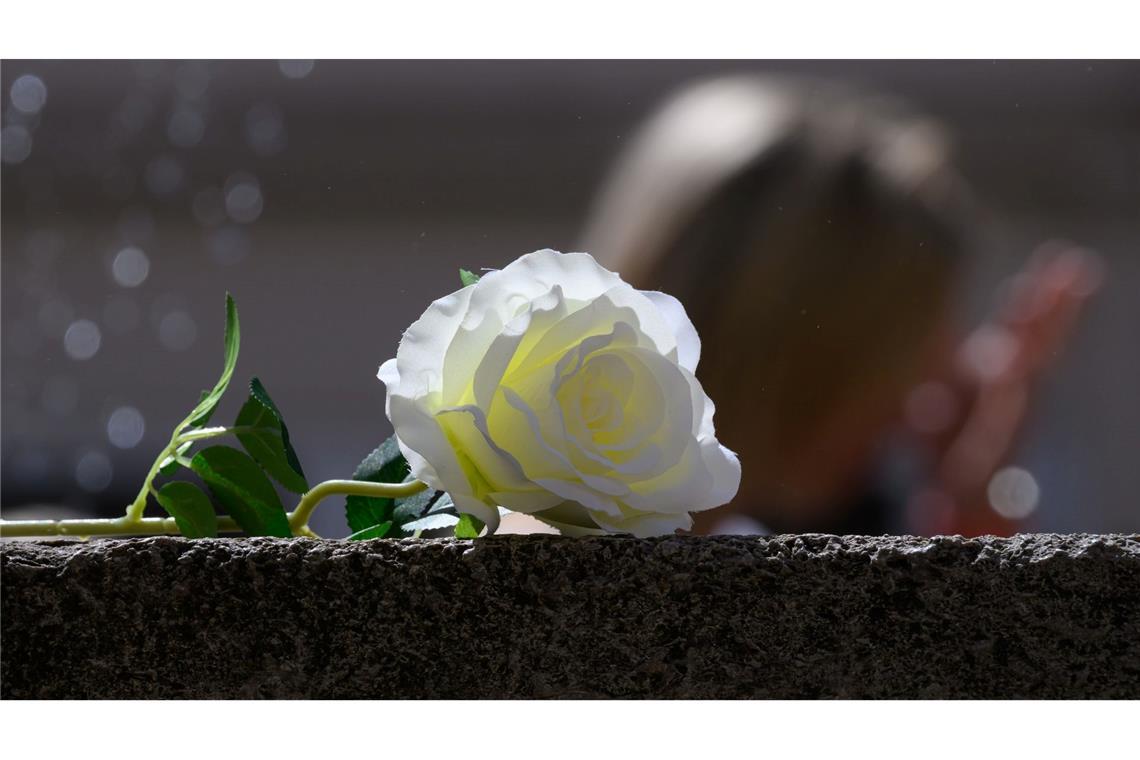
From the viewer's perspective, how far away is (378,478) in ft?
0.73

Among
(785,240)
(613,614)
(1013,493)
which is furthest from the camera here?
(1013,493)

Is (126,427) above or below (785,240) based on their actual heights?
below

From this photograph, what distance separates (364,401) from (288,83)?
0.27m

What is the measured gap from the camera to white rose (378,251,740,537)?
7.2 inches

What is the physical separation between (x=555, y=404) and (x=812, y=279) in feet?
1.65

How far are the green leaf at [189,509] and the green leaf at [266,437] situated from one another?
0.05 ft

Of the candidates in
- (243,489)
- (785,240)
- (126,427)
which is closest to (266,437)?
(243,489)

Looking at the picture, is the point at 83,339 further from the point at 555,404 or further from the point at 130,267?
the point at 555,404

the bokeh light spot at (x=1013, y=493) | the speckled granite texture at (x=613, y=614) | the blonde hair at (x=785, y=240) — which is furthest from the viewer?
the bokeh light spot at (x=1013, y=493)

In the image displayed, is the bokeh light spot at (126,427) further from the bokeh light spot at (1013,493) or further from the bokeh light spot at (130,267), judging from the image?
the bokeh light spot at (1013,493)

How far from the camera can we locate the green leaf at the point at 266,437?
0.21 meters

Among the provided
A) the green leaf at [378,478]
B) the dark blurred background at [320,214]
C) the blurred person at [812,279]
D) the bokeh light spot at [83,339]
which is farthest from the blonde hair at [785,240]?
the bokeh light spot at [83,339]

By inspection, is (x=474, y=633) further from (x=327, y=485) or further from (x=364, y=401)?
(x=364, y=401)

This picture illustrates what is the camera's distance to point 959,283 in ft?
2.44
